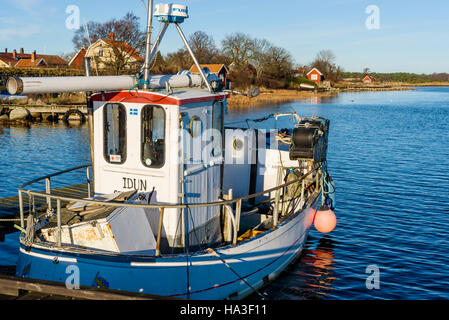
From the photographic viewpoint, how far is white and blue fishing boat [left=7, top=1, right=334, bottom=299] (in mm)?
7188

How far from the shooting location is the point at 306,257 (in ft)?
43.9

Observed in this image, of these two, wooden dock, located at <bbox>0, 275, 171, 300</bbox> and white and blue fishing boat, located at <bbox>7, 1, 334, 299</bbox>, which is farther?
white and blue fishing boat, located at <bbox>7, 1, 334, 299</bbox>

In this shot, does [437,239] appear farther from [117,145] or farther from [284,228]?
[117,145]

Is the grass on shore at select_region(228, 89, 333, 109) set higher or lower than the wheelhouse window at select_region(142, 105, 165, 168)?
higher

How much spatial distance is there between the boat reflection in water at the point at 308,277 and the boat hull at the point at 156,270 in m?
1.76

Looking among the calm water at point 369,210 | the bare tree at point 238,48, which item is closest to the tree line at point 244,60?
the bare tree at point 238,48

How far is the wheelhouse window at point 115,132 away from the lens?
8312mm

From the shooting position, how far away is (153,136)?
815 centimetres

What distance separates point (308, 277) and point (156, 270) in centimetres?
586

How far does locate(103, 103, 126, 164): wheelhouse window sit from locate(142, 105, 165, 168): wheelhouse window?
0.45 meters

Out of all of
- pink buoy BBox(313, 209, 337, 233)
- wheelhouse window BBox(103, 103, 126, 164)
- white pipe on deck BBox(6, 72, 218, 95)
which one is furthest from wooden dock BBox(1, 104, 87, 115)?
wheelhouse window BBox(103, 103, 126, 164)

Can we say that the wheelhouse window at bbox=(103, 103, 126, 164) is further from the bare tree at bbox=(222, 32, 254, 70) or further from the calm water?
the bare tree at bbox=(222, 32, 254, 70)
